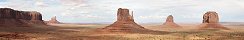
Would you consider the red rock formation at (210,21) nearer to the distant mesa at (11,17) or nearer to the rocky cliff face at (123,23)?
the rocky cliff face at (123,23)

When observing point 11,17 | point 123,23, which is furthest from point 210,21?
point 11,17

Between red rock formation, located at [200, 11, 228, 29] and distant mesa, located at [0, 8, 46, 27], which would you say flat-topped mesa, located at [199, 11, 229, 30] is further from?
distant mesa, located at [0, 8, 46, 27]

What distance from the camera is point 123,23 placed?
96500 millimetres

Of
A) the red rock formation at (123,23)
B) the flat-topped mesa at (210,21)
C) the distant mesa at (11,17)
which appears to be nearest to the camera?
the red rock formation at (123,23)

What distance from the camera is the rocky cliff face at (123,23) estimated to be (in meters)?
94.2

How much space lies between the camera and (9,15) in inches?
5935

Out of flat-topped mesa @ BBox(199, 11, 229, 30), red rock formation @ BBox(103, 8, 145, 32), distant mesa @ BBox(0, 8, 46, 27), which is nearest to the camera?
red rock formation @ BBox(103, 8, 145, 32)

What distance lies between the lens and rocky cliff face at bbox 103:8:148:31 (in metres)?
94.2

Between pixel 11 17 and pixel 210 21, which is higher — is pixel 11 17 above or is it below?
above

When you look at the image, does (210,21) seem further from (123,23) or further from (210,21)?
(123,23)

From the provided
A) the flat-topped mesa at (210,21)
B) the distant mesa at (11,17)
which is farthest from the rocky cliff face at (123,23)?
the distant mesa at (11,17)

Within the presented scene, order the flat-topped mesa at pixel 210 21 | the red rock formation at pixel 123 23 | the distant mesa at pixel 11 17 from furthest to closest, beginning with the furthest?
1. the distant mesa at pixel 11 17
2. the flat-topped mesa at pixel 210 21
3. the red rock formation at pixel 123 23

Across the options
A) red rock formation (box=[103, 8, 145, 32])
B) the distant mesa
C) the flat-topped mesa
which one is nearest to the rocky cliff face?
red rock formation (box=[103, 8, 145, 32])

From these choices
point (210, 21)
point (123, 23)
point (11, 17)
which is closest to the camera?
point (123, 23)
